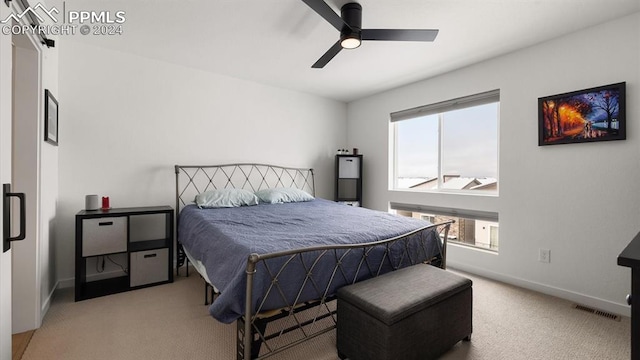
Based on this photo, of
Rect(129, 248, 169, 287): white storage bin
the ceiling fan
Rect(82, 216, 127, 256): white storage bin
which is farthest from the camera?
Rect(129, 248, 169, 287): white storage bin

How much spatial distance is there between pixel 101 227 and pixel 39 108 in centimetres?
114

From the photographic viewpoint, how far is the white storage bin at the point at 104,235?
2.55m

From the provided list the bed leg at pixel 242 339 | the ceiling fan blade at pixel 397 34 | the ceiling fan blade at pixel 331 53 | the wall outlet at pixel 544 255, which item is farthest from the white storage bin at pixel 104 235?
the wall outlet at pixel 544 255

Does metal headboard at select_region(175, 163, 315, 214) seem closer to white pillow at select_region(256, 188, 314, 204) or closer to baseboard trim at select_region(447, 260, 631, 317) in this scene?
white pillow at select_region(256, 188, 314, 204)

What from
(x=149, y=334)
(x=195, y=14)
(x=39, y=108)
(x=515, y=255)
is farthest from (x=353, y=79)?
(x=149, y=334)

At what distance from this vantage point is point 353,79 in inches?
155

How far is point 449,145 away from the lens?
3760mm

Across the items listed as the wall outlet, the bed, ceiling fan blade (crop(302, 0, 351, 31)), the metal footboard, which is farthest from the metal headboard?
the wall outlet

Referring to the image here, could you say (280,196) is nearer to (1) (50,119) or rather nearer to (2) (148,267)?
(2) (148,267)

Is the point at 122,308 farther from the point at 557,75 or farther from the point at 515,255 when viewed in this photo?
the point at 557,75

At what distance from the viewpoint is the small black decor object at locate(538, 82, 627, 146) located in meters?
2.39

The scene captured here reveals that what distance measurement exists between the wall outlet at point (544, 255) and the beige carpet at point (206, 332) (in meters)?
0.37

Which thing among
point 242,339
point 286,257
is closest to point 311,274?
point 286,257

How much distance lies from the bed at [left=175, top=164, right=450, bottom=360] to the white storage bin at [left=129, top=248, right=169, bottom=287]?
286mm
